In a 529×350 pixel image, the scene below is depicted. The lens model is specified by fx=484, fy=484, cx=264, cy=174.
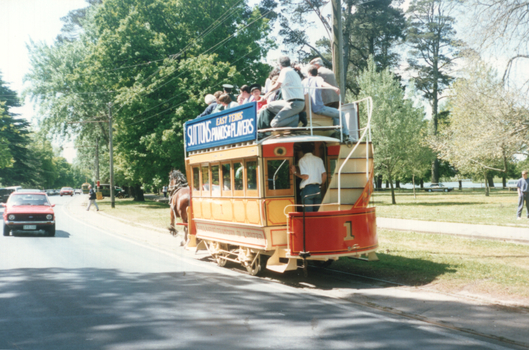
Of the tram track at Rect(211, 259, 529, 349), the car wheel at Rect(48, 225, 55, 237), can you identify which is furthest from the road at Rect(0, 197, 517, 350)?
the car wheel at Rect(48, 225, 55, 237)

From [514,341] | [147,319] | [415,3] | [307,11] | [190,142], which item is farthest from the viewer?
A: [415,3]

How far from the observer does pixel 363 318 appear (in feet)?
22.2

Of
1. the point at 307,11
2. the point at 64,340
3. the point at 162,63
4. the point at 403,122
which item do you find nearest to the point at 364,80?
the point at 403,122

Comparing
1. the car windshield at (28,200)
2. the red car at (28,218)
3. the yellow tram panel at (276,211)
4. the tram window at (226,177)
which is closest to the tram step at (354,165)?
the yellow tram panel at (276,211)

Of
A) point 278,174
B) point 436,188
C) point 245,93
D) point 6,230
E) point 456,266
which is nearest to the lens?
point 278,174

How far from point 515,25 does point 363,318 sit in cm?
1551

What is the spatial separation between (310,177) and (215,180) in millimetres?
2904

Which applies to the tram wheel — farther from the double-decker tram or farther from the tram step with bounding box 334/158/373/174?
the tram step with bounding box 334/158/373/174

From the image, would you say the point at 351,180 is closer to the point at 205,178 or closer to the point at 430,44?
the point at 205,178

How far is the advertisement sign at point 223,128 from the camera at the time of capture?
9.44 m

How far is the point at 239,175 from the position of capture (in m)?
10.1

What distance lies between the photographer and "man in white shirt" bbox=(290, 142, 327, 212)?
30.3 feet

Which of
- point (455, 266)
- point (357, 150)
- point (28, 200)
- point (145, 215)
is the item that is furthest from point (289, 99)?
point (145, 215)

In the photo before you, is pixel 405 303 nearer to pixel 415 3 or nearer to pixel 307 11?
pixel 307 11
